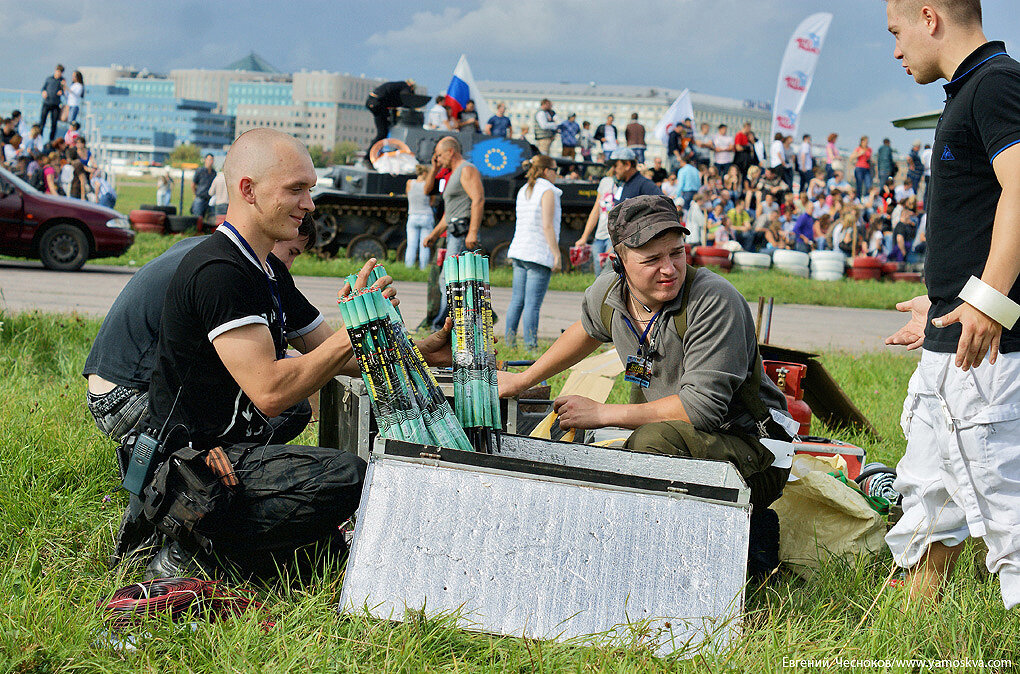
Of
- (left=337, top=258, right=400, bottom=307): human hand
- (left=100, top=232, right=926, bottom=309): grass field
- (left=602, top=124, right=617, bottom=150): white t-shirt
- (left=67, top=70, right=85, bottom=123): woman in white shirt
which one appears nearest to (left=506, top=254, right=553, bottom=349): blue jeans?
(left=337, top=258, right=400, bottom=307): human hand

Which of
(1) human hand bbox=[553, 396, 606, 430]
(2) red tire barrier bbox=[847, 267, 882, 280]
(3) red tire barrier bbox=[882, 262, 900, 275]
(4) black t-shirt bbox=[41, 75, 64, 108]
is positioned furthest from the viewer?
(4) black t-shirt bbox=[41, 75, 64, 108]

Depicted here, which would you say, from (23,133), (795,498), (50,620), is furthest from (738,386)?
(23,133)

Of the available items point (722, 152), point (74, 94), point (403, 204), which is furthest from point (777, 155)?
point (74, 94)

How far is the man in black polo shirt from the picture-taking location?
266cm

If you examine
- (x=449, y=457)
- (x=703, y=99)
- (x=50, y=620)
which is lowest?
(x=50, y=620)

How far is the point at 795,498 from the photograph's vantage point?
3.96 meters

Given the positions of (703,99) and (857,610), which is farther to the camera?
(703,99)

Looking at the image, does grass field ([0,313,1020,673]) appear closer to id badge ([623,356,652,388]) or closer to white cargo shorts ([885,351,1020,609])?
white cargo shorts ([885,351,1020,609])

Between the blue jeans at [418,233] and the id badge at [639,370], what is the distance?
9952 mm

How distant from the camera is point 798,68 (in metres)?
24.6

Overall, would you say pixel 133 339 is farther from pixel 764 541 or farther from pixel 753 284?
pixel 753 284

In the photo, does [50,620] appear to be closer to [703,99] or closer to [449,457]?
[449,457]

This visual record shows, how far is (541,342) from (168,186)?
71.0 feet

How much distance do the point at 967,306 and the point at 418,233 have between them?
1224cm
